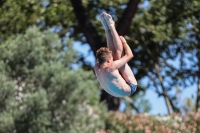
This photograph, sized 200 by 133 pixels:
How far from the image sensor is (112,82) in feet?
15.6

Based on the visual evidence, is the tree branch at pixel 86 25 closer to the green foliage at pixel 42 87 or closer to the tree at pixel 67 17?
the tree at pixel 67 17

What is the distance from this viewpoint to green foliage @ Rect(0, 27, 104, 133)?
1210cm

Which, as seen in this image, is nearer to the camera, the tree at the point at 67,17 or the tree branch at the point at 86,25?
the tree at the point at 67,17

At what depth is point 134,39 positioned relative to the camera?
21.1 m

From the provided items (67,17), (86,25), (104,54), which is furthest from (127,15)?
(104,54)

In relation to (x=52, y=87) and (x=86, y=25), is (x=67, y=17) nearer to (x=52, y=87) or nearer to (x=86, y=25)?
(x=86, y=25)

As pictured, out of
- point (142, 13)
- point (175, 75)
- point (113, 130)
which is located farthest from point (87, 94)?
point (175, 75)

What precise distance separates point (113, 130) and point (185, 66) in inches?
339

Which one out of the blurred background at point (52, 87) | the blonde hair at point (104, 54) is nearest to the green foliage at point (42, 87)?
the blurred background at point (52, 87)

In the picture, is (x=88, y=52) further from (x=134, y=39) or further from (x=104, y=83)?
(x=104, y=83)

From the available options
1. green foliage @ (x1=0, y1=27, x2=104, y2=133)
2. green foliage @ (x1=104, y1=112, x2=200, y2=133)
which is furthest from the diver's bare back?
green foliage @ (x1=0, y1=27, x2=104, y2=133)

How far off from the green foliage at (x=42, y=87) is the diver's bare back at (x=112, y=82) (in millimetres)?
7181

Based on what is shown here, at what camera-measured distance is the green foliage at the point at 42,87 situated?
1210 cm

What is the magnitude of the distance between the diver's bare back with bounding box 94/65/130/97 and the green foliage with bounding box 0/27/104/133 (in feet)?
23.6
